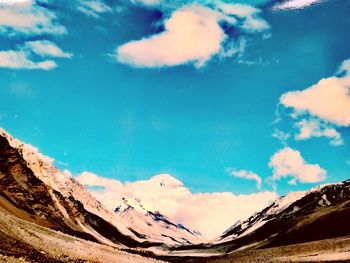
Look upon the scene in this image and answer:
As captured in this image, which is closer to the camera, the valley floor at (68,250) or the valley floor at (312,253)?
the valley floor at (68,250)

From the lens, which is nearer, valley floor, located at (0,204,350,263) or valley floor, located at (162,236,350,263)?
valley floor, located at (0,204,350,263)

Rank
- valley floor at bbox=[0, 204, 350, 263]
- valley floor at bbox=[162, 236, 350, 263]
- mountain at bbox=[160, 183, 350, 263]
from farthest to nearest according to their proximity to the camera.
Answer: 1. mountain at bbox=[160, 183, 350, 263]
2. valley floor at bbox=[162, 236, 350, 263]
3. valley floor at bbox=[0, 204, 350, 263]

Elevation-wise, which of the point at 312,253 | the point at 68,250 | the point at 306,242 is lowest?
the point at 68,250

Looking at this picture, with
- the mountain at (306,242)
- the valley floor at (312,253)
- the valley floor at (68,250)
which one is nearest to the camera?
the valley floor at (68,250)

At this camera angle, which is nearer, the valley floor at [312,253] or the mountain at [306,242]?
the valley floor at [312,253]

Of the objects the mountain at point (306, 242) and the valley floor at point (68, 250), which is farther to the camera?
the mountain at point (306, 242)

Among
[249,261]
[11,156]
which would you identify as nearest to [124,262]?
[249,261]

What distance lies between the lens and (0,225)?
177 ft

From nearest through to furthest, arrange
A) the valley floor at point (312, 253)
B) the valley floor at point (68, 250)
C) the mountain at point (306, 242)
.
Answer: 1. the valley floor at point (68, 250)
2. the valley floor at point (312, 253)
3. the mountain at point (306, 242)

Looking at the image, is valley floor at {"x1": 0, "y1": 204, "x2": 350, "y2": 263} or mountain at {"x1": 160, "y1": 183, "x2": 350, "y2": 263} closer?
valley floor at {"x1": 0, "y1": 204, "x2": 350, "y2": 263}

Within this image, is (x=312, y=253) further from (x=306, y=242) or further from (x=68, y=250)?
(x=68, y=250)

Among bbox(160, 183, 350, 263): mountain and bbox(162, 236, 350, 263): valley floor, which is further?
bbox(160, 183, 350, 263): mountain

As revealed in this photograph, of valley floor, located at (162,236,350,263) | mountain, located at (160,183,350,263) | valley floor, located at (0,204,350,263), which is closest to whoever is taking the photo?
valley floor, located at (0,204,350,263)

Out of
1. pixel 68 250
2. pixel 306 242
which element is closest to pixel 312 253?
pixel 306 242
